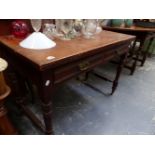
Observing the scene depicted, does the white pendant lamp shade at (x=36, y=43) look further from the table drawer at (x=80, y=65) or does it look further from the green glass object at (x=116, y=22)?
the green glass object at (x=116, y=22)

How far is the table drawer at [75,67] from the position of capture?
2.72ft

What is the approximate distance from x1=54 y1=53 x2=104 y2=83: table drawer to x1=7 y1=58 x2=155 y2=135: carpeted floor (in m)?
0.57

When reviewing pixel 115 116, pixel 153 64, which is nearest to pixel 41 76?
pixel 115 116

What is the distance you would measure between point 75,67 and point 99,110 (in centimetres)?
74

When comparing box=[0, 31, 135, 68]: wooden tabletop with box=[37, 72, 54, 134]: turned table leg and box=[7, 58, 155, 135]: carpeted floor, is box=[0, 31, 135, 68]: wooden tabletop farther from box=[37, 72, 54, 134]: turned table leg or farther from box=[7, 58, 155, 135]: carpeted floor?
box=[7, 58, 155, 135]: carpeted floor

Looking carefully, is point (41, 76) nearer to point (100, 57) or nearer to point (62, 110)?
point (100, 57)

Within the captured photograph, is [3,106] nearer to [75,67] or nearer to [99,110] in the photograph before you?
[75,67]

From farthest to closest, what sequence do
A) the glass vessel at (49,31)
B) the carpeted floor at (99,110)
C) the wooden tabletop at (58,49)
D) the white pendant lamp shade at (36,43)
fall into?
the carpeted floor at (99,110) → the glass vessel at (49,31) → the white pendant lamp shade at (36,43) → the wooden tabletop at (58,49)

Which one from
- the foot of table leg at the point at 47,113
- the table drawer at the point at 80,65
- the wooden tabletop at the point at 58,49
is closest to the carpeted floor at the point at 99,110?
the foot of table leg at the point at 47,113

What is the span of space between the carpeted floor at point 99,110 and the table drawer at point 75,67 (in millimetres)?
574

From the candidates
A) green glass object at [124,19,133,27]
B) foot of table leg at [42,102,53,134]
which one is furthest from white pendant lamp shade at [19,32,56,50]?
green glass object at [124,19,133,27]

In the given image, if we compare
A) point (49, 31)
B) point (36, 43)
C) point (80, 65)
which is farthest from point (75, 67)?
point (49, 31)

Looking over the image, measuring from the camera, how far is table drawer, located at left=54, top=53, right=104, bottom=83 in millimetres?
829

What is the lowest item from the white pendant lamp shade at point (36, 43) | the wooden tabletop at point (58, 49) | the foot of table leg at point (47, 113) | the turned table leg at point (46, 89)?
the foot of table leg at point (47, 113)
